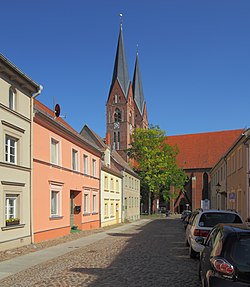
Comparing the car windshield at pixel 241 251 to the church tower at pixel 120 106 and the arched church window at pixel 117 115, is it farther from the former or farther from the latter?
the arched church window at pixel 117 115

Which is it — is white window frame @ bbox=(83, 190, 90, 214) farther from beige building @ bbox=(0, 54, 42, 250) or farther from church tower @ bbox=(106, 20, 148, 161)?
church tower @ bbox=(106, 20, 148, 161)

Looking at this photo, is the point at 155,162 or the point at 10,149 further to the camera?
the point at 155,162

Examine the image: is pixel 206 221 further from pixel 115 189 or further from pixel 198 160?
pixel 198 160

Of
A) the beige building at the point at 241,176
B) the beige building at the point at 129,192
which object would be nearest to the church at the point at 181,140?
the beige building at the point at 129,192

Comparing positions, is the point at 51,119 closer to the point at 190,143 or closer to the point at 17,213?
the point at 17,213

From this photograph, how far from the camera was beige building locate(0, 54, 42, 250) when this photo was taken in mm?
15297

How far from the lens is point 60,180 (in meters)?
22.3

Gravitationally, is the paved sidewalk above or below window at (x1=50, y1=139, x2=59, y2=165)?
below

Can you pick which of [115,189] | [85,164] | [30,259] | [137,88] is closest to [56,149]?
[85,164]

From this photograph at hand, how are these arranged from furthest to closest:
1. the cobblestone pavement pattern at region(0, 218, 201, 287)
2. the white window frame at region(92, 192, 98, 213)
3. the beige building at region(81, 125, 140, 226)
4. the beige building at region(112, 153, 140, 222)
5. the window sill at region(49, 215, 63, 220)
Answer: the beige building at region(112, 153, 140, 222)
the beige building at region(81, 125, 140, 226)
the white window frame at region(92, 192, 98, 213)
the window sill at region(49, 215, 63, 220)
the cobblestone pavement pattern at region(0, 218, 201, 287)

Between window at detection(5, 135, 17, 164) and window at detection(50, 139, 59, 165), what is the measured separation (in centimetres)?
464

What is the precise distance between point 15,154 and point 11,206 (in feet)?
7.04

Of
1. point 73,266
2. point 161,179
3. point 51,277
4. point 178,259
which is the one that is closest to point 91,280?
→ point 51,277

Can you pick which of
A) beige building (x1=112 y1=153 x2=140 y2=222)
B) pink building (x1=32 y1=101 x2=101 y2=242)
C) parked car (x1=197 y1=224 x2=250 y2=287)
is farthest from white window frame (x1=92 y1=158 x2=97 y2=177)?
parked car (x1=197 y1=224 x2=250 y2=287)
